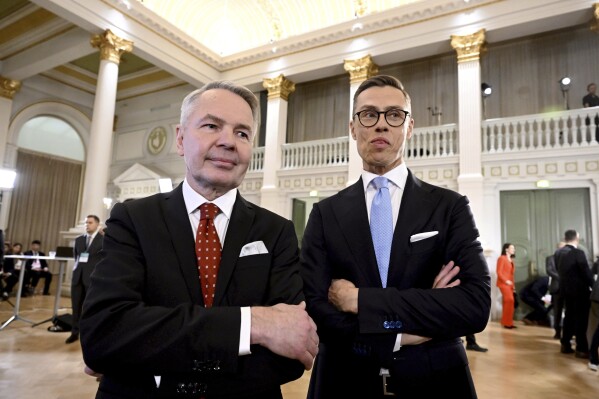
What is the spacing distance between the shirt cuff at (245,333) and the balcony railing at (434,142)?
863 cm

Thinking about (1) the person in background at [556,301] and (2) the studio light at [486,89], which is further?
(2) the studio light at [486,89]

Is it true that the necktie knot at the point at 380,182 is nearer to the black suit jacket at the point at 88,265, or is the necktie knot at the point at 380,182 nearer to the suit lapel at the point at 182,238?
the suit lapel at the point at 182,238

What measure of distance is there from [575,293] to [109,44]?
10.2 m

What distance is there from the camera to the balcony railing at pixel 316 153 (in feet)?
34.2

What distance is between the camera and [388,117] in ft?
4.90

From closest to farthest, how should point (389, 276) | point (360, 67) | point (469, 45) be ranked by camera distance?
point (389, 276) < point (469, 45) < point (360, 67)

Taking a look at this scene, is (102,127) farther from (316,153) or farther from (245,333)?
(245,333)

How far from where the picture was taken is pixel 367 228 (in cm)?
144

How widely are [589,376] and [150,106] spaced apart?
46.4 ft

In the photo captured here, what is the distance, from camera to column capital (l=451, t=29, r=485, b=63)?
28.1 feet

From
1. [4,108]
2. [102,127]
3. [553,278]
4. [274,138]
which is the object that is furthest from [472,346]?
[4,108]

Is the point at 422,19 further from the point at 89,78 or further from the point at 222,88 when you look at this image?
the point at 89,78

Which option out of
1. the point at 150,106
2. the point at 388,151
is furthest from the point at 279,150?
the point at 388,151

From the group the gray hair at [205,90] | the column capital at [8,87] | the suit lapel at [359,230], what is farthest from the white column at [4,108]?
the suit lapel at [359,230]
